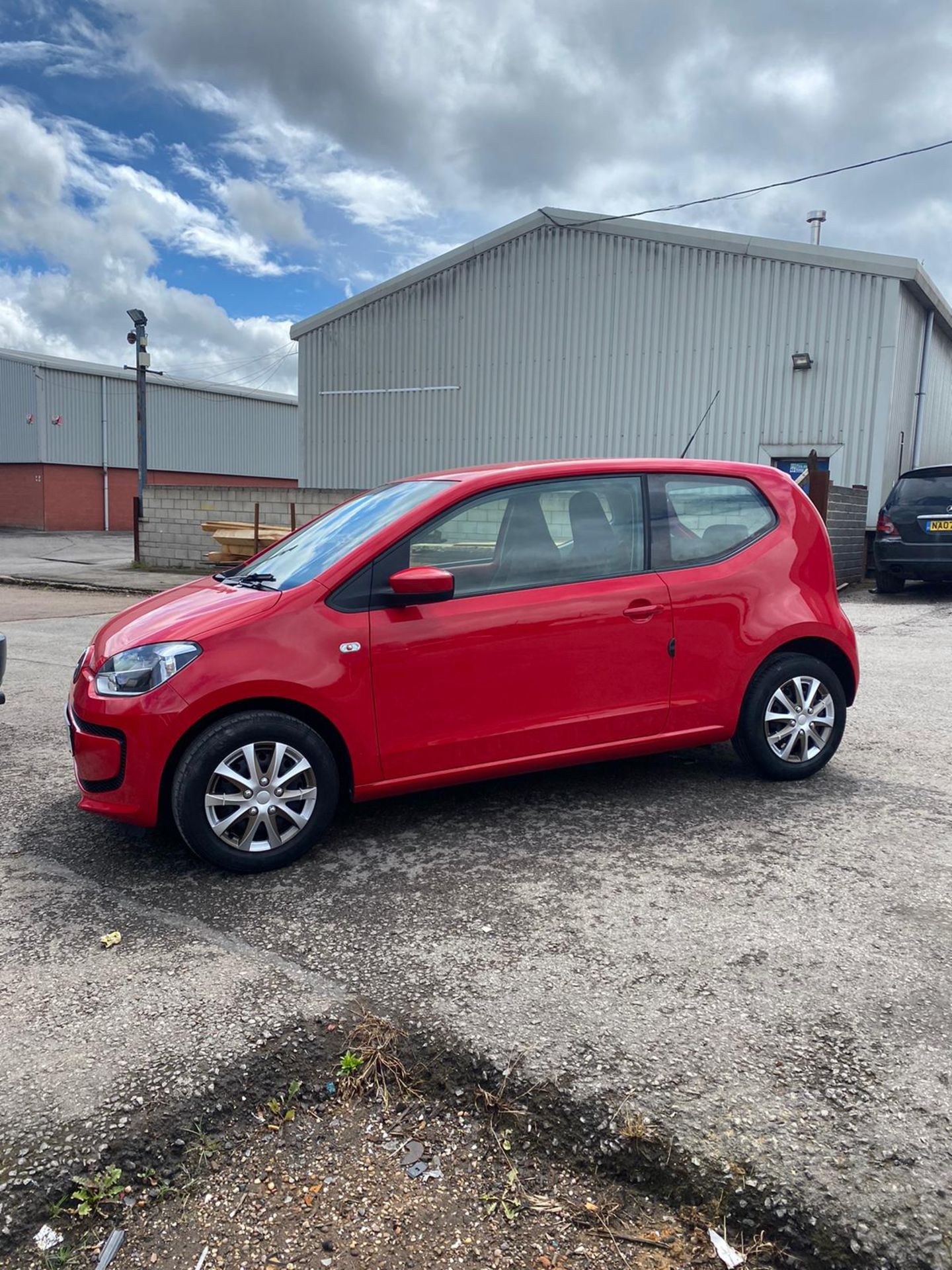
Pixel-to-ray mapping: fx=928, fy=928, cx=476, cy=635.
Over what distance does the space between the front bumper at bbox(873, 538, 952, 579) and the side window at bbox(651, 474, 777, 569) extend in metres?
8.35

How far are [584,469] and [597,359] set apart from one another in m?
15.9

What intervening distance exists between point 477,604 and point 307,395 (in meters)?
20.8

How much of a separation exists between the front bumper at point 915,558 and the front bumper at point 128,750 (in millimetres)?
10927

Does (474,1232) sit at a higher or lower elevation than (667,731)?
lower

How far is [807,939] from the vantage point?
3059 millimetres

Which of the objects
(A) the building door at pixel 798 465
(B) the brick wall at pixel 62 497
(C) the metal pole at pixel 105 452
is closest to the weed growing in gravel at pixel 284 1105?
(A) the building door at pixel 798 465

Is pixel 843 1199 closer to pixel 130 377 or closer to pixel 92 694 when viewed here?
pixel 92 694

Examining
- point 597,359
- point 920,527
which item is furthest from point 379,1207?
point 597,359

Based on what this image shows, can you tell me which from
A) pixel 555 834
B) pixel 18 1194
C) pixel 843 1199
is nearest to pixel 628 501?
pixel 555 834

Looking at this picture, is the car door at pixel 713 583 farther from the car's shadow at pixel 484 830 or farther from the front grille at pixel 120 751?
the front grille at pixel 120 751

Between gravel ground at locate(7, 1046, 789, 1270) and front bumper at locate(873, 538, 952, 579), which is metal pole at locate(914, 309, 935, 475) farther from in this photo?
gravel ground at locate(7, 1046, 789, 1270)

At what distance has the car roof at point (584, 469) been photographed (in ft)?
13.8

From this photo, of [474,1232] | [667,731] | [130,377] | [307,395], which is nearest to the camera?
[474,1232]

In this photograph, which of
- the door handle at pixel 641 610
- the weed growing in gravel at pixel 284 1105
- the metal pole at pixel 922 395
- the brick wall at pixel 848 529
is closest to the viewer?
the weed growing in gravel at pixel 284 1105
